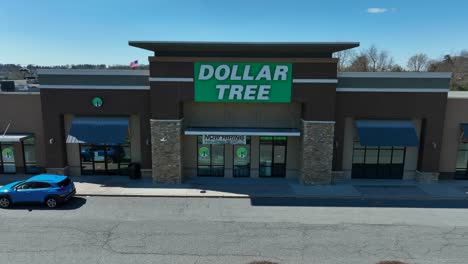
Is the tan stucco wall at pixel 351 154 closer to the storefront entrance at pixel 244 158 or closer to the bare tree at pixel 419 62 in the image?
the storefront entrance at pixel 244 158

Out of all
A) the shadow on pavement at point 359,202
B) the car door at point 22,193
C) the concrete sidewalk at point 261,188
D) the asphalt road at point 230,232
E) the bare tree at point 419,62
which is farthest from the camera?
the bare tree at point 419,62

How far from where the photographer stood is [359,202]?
16.0 metres

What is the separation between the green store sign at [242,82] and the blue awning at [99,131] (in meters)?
5.15

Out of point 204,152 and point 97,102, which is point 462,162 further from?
point 97,102

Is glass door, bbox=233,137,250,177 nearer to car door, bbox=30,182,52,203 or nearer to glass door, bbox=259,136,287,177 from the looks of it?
glass door, bbox=259,136,287,177

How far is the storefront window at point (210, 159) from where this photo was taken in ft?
65.2

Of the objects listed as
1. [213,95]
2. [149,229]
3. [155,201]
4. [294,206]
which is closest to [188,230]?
[149,229]

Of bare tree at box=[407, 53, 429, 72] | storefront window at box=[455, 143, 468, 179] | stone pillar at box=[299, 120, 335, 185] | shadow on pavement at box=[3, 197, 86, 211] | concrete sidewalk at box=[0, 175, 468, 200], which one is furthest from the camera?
bare tree at box=[407, 53, 429, 72]

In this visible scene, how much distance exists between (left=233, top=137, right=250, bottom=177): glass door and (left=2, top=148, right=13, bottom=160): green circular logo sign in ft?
48.4

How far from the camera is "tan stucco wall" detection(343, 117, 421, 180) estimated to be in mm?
19234

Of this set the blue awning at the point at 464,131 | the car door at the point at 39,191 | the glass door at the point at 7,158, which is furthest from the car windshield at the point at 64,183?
the blue awning at the point at 464,131

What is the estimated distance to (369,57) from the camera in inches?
2876

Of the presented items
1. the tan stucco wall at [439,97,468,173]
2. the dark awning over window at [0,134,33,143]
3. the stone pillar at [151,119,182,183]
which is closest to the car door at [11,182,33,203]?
the dark awning over window at [0,134,33,143]

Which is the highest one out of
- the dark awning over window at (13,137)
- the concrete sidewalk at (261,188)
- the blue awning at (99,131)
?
the blue awning at (99,131)
